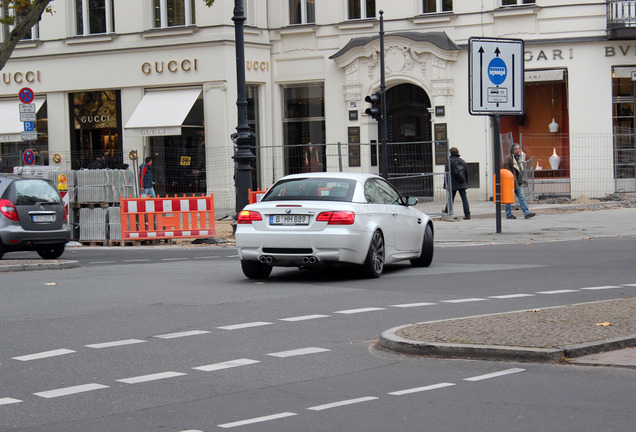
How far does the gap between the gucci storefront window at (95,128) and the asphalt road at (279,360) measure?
836 inches

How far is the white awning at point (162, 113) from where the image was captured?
110 feet

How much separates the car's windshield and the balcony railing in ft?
60.9

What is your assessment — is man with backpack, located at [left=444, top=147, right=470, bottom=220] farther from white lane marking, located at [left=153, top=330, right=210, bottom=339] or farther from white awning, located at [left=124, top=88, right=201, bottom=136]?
white lane marking, located at [left=153, top=330, right=210, bottom=339]

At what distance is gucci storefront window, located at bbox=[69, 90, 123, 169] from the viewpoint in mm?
35938

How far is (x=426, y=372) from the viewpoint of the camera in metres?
7.54

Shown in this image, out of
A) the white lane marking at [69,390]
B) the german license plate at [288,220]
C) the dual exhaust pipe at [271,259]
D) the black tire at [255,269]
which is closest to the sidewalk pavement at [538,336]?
the white lane marking at [69,390]

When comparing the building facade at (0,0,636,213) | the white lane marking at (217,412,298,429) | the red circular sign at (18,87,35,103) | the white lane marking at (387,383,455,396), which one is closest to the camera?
the white lane marking at (217,412,298,429)

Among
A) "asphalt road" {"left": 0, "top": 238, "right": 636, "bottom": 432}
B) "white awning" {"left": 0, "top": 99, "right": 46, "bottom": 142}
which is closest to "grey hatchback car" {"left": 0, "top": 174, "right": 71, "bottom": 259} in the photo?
"asphalt road" {"left": 0, "top": 238, "right": 636, "bottom": 432}

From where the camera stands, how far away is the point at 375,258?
14008 mm

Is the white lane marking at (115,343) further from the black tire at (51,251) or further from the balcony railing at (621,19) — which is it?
the balcony railing at (621,19)

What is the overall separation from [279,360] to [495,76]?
1414cm

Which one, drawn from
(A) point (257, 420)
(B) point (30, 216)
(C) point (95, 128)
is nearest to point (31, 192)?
(B) point (30, 216)

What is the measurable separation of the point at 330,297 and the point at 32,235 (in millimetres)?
8309

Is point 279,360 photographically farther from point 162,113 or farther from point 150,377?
point 162,113
